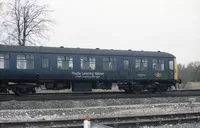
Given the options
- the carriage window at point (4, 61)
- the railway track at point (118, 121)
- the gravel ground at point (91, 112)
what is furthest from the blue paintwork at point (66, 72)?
the railway track at point (118, 121)

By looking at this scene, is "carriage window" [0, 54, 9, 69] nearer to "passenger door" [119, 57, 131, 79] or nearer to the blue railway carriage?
the blue railway carriage

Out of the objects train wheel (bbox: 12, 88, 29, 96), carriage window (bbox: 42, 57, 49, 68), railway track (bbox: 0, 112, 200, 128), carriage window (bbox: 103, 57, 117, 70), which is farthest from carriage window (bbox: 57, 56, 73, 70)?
railway track (bbox: 0, 112, 200, 128)

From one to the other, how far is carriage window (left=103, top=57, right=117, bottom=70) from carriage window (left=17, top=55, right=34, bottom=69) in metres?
5.25

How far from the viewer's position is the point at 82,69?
22469 millimetres

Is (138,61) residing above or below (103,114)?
above

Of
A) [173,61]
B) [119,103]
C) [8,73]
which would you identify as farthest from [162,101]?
[8,73]

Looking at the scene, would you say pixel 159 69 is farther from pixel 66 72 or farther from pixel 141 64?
pixel 66 72

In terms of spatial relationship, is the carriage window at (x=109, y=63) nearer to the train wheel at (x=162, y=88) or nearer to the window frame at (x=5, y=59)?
the train wheel at (x=162, y=88)

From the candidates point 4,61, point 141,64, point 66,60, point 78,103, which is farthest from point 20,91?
point 141,64

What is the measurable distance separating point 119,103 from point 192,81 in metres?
37.6

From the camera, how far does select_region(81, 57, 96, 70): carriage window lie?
74.1ft

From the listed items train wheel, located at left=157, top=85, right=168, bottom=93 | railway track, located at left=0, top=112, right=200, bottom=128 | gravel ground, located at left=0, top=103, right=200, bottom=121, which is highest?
train wheel, located at left=157, top=85, right=168, bottom=93

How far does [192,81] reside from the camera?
53.9m

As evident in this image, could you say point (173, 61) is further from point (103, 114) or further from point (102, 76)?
point (103, 114)
